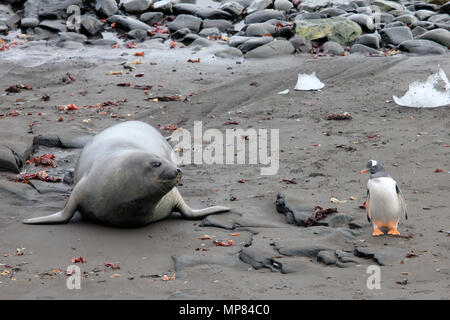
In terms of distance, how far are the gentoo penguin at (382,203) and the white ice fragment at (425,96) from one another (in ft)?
12.2

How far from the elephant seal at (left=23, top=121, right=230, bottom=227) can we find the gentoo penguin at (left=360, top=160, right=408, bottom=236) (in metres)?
1.31

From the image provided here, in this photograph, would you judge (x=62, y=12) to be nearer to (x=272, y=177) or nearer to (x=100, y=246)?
(x=272, y=177)

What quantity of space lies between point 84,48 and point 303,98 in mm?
5718

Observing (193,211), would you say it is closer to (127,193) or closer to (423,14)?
(127,193)

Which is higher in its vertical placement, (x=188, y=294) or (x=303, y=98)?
(x=188, y=294)

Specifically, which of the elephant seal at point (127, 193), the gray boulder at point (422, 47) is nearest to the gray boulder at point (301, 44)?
the gray boulder at point (422, 47)

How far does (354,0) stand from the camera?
18.1 m

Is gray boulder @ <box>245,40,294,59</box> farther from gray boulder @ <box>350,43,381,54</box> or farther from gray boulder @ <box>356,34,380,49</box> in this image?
gray boulder @ <box>356,34,380,49</box>

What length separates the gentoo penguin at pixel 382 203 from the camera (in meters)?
5.56

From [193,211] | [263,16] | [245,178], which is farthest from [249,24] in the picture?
[193,211]

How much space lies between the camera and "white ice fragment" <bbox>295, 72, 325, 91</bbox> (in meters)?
10.5

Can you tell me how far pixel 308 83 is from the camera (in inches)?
417

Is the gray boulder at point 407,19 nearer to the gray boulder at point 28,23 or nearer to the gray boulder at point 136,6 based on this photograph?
the gray boulder at point 136,6
